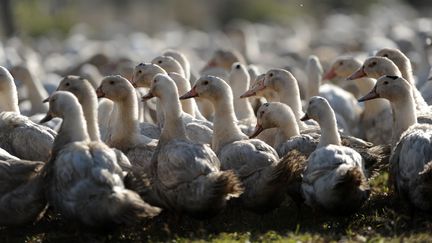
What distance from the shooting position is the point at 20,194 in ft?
31.1

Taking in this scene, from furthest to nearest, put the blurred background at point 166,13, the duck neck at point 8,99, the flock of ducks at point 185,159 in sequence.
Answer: the blurred background at point 166,13 → the duck neck at point 8,99 → the flock of ducks at point 185,159

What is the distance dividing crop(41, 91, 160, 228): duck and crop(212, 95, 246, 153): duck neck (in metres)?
1.85

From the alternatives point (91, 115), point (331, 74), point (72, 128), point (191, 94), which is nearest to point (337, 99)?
point (331, 74)

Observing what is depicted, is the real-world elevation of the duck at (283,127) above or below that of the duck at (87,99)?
below

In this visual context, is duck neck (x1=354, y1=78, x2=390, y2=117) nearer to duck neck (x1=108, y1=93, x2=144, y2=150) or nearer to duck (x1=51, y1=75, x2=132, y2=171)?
duck neck (x1=108, y1=93, x2=144, y2=150)

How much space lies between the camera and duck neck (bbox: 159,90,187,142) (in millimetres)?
10430

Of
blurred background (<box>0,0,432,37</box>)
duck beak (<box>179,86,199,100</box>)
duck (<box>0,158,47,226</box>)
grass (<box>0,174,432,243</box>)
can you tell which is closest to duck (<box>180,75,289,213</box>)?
grass (<box>0,174,432,243</box>)

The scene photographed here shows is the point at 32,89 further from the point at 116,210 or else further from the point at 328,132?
the point at 116,210

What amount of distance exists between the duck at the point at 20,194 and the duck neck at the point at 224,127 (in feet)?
6.86

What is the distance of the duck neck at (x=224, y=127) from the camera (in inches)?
432

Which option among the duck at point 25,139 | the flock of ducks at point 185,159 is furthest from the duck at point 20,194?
the duck at point 25,139

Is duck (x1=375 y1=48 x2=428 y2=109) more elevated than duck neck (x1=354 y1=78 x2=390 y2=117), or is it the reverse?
duck (x1=375 y1=48 x2=428 y2=109)

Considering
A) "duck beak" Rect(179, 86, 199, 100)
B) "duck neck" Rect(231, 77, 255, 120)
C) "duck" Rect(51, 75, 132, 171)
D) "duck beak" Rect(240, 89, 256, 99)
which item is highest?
"duck" Rect(51, 75, 132, 171)

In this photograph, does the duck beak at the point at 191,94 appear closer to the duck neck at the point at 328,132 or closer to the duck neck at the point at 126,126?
the duck neck at the point at 126,126
